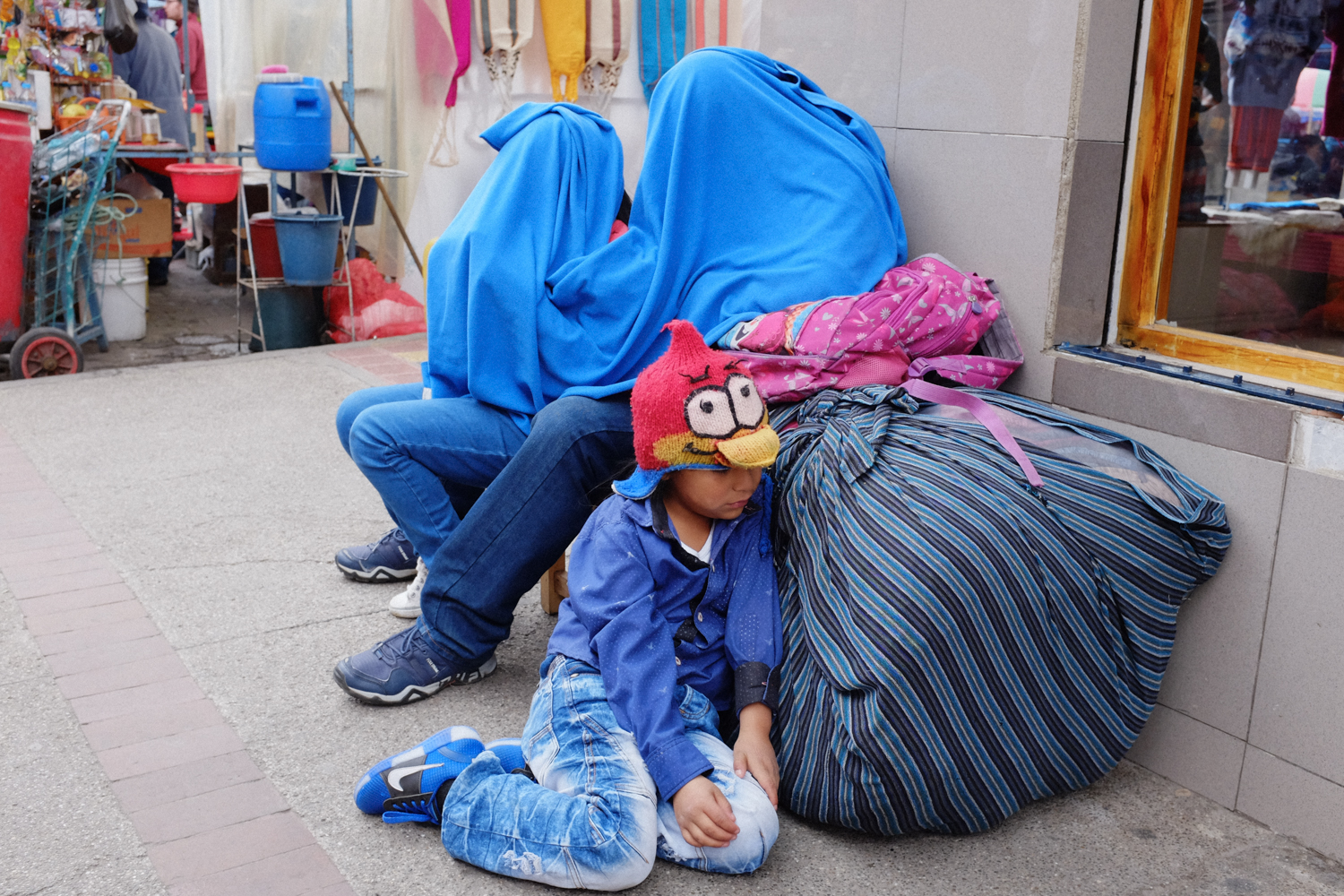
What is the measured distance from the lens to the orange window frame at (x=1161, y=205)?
2582 millimetres

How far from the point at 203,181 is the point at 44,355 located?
1362 millimetres

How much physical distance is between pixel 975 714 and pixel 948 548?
30 centimetres

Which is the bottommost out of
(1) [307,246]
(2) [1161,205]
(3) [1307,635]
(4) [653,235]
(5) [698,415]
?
(3) [1307,635]

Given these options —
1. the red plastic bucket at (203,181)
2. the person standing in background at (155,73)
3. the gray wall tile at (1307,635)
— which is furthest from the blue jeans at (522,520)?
the person standing in background at (155,73)

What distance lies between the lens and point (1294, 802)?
2.26 m

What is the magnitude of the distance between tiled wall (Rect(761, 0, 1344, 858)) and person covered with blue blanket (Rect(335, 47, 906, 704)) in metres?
0.20

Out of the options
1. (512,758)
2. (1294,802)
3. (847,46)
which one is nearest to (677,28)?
Answer: (847,46)

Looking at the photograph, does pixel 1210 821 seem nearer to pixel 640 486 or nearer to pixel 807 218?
pixel 640 486

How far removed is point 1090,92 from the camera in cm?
260

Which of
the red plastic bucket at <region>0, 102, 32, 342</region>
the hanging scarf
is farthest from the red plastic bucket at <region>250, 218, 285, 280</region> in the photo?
the red plastic bucket at <region>0, 102, 32, 342</region>

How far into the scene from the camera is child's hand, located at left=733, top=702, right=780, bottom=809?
83.9 inches

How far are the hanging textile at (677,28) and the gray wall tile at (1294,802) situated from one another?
5.53 meters

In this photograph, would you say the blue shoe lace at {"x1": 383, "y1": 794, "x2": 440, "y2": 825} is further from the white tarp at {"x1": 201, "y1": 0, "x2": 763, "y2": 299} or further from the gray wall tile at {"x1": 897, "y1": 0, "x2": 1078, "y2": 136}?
the white tarp at {"x1": 201, "y1": 0, "x2": 763, "y2": 299}

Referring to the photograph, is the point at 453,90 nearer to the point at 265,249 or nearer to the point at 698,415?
the point at 265,249
